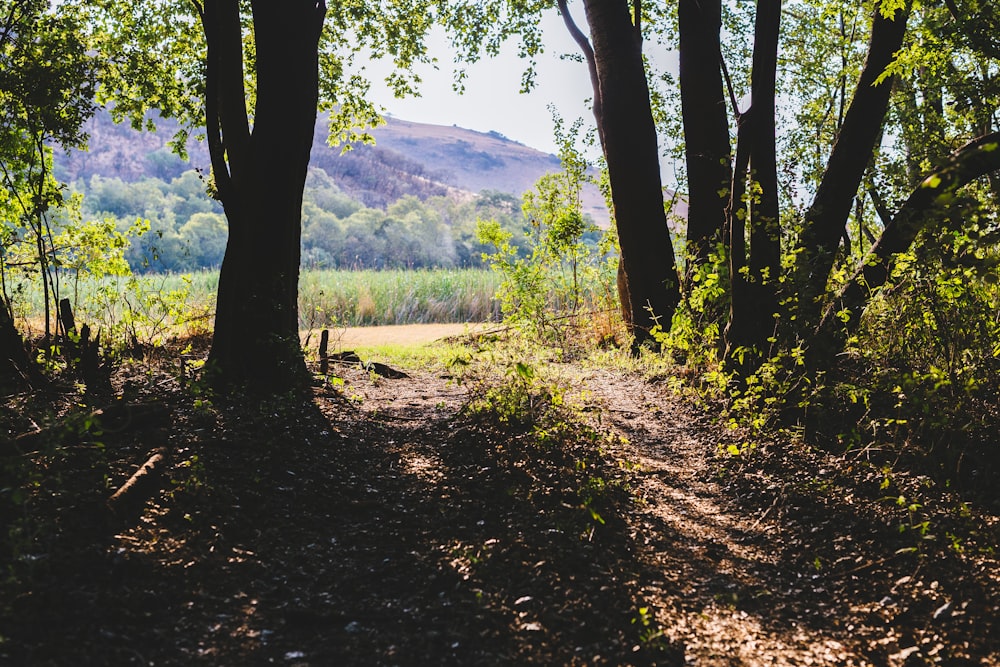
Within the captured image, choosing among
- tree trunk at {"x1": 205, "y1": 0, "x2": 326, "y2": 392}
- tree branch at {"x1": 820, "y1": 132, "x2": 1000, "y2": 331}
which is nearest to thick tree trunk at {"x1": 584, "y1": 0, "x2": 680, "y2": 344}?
tree branch at {"x1": 820, "y1": 132, "x2": 1000, "y2": 331}

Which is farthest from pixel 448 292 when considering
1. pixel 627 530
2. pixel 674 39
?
pixel 627 530

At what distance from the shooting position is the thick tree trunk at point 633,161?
302 inches

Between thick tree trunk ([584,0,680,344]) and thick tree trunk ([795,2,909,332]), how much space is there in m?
2.59

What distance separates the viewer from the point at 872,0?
17.0 ft

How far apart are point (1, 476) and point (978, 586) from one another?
4126 mm

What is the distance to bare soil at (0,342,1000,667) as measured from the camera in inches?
96.0

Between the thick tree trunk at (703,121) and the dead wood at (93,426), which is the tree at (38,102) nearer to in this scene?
the dead wood at (93,426)

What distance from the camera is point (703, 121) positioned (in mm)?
6914

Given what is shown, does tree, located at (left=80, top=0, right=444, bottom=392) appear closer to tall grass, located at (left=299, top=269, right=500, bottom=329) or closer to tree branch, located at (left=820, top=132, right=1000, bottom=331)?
tree branch, located at (left=820, top=132, right=1000, bottom=331)

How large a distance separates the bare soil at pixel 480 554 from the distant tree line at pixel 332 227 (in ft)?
101

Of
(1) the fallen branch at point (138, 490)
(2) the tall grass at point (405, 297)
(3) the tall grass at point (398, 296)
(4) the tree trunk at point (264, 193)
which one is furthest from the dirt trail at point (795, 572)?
(3) the tall grass at point (398, 296)

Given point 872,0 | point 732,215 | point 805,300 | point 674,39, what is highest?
point 674,39

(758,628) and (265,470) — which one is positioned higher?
(265,470)

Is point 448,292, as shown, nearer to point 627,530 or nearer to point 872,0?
point 872,0
